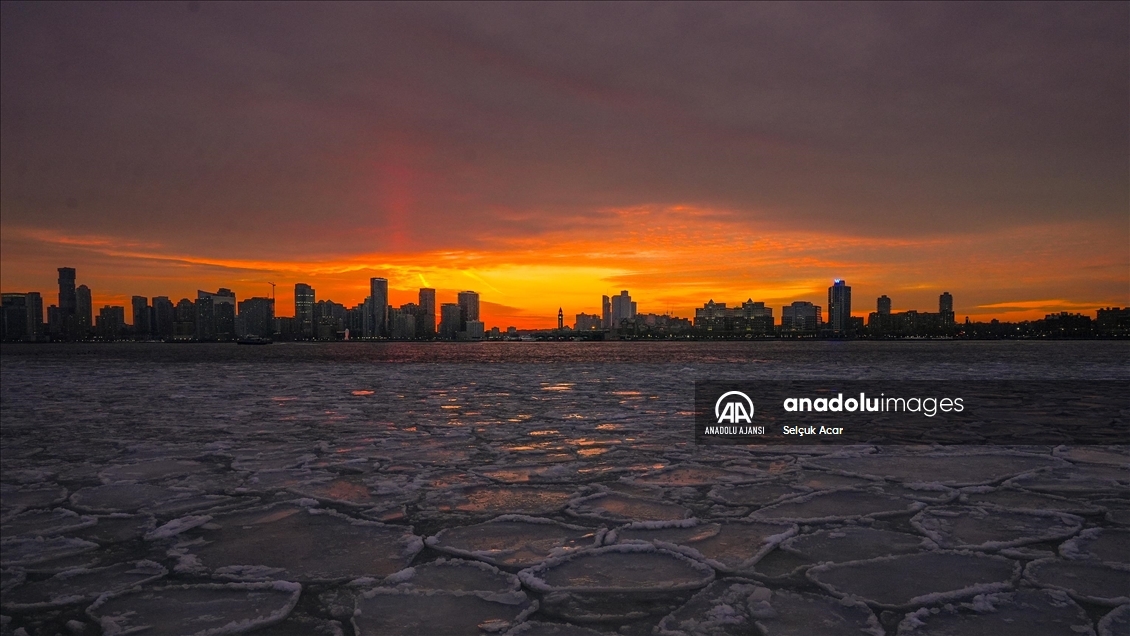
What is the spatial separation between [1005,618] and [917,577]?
22.2 inches

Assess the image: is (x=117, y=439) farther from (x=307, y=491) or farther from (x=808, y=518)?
(x=808, y=518)

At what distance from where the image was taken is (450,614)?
337 cm

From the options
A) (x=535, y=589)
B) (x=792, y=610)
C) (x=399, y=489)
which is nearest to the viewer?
(x=792, y=610)

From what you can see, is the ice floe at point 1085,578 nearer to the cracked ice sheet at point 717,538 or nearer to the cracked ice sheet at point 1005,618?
the cracked ice sheet at point 1005,618

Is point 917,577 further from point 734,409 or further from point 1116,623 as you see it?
point 734,409

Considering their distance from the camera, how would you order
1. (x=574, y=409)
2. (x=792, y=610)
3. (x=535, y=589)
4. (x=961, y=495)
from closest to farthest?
(x=792, y=610), (x=535, y=589), (x=961, y=495), (x=574, y=409)

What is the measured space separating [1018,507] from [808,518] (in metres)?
1.82

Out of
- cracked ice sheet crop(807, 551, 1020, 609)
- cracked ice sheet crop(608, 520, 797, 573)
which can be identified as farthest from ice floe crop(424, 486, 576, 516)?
cracked ice sheet crop(807, 551, 1020, 609)

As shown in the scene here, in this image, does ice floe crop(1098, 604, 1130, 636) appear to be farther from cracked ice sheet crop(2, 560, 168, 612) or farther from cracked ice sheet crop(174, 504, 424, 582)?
cracked ice sheet crop(2, 560, 168, 612)

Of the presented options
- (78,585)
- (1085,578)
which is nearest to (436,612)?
(78,585)

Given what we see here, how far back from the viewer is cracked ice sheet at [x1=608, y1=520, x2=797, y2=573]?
4.10m

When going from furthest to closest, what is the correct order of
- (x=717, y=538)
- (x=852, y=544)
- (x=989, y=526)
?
(x=989, y=526), (x=717, y=538), (x=852, y=544)

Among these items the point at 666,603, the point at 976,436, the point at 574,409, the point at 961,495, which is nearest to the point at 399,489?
the point at 666,603

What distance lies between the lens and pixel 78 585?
3768mm
